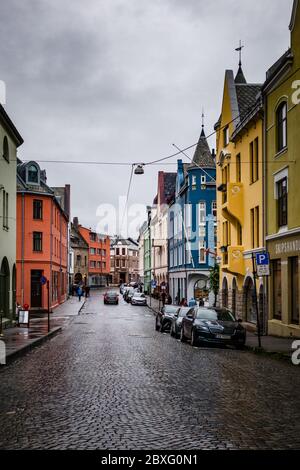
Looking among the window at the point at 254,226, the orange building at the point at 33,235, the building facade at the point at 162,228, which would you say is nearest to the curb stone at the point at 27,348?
the window at the point at 254,226

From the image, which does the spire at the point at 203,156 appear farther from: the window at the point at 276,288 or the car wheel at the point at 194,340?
the car wheel at the point at 194,340

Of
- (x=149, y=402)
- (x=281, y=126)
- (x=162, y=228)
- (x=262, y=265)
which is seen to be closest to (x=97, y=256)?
(x=162, y=228)

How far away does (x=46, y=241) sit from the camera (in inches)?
2019

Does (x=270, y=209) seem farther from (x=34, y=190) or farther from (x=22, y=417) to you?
(x=34, y=190)

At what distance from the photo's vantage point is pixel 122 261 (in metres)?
150

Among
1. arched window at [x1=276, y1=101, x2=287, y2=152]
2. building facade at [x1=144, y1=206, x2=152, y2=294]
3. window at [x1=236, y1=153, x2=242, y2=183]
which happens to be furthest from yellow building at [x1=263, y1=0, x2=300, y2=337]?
building facade at [x1=144, y1=206, x2=152, y2=294]

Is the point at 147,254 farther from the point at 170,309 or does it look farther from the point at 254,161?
the point at 254,161

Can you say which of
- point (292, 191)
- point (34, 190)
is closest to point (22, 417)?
point (292, 191)

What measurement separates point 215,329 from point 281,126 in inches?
354

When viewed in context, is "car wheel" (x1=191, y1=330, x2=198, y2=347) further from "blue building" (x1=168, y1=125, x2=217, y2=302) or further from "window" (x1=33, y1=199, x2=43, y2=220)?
"window" (x1=33, y1=199, x2=43, y2=220)

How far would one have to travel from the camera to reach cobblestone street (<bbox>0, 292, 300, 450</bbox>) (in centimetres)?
736

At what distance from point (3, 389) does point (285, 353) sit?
873 centimetres

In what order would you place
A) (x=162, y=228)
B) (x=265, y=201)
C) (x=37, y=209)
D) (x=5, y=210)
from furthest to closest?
(x=162, y=228) → (x=37, y=209) → (x=5, y=210) → (x=265, y=201)

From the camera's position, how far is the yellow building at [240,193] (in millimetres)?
27484
